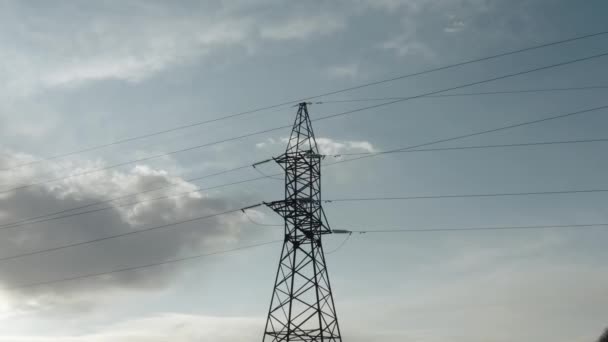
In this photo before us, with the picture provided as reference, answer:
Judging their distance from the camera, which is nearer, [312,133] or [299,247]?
[299,247]

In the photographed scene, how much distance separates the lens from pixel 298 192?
159ft

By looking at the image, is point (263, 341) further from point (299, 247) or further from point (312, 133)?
point (312, 133)

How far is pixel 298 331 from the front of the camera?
1766 inches

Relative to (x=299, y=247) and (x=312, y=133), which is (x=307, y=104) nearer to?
(x=312, y=133)

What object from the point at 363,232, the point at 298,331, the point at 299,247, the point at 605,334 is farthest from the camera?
the point at 605,334

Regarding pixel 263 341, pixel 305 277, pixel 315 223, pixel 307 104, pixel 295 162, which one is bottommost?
pixel 263 341

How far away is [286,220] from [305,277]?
4.46 metres

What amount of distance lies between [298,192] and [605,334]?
4845cm

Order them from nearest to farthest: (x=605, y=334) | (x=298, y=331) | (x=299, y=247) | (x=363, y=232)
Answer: (x=298, y=331)
(x=299, y=247)
(x=363, y=232)
(x=605, y=334)

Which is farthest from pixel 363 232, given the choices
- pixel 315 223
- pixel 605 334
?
pixel 605 334

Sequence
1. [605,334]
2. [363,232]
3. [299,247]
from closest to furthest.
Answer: [299,247] → [363,232] → [605,334]

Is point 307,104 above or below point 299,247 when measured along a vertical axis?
above

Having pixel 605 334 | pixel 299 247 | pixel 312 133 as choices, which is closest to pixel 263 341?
pixel 299 247

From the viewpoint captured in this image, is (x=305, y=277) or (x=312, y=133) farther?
(x=312, y=133)
